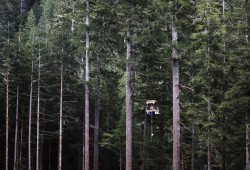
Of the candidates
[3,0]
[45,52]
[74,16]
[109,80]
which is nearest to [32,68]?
[45,52]

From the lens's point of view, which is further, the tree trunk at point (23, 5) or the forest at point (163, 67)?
the tree trunk at point (23, 5)

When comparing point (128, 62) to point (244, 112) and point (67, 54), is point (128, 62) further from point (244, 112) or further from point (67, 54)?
point (67, 54)

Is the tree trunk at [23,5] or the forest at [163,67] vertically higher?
the tree trunk at [23,5]

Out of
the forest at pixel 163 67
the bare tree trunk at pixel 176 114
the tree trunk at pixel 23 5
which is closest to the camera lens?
the bare tree trunk at pixel 176 114

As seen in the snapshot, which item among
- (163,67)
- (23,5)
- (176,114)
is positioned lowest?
A: (176,114)

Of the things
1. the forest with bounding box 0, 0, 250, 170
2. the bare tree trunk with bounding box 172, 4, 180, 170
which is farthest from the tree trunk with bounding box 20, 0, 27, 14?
the bare tree trunk with bounding box 172, 4, 180, 170

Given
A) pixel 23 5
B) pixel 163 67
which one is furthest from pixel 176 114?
pixel 23 5

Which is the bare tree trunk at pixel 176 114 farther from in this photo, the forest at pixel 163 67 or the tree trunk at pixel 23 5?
the tree trunk at pixel 23 5

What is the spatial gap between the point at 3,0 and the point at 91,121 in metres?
31.9

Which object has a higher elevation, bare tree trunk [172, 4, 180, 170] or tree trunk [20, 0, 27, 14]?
tree trunk [20, 0, 27, 14]

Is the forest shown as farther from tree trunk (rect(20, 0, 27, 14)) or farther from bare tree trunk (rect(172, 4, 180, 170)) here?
tree trunk (rect(20, 0, 27, 14))

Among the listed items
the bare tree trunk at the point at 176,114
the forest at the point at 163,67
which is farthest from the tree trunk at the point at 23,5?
the bare tree trunk at the point at 176,114

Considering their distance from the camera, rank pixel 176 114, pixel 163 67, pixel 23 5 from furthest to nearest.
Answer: pixel 23 5 → pixel 163 67 → pixel 176 114

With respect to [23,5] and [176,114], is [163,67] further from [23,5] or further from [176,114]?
[23,5]
